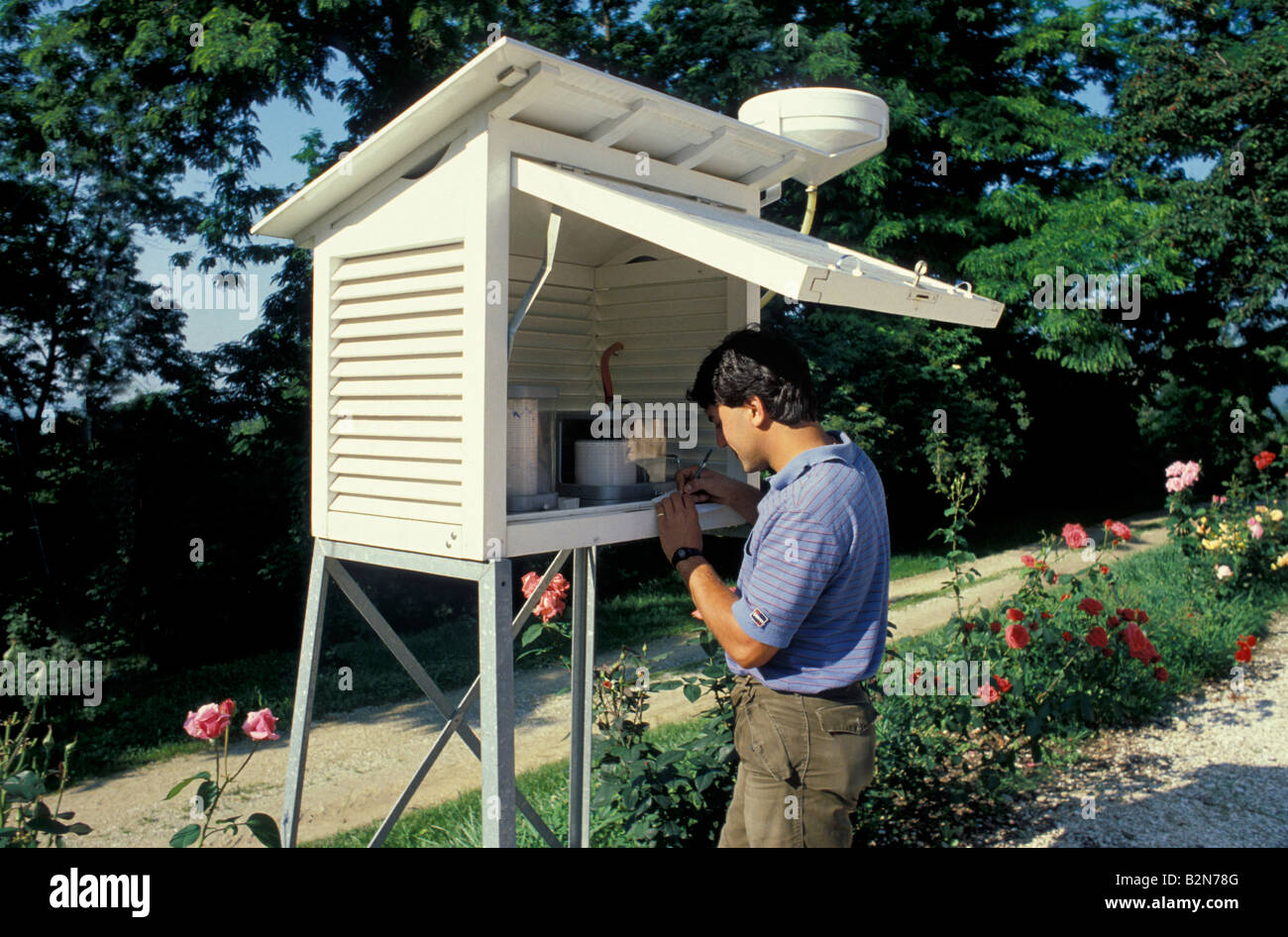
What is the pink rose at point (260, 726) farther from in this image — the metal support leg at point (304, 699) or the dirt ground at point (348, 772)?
the dirt ground at point (348, 772)

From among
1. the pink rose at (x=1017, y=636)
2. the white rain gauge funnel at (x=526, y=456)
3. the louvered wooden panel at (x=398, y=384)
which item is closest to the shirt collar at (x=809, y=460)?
the white rain gauge funnel at (x=526, y=456)

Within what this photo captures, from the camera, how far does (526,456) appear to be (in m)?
2.45

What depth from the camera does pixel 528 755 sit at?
5.58 meters

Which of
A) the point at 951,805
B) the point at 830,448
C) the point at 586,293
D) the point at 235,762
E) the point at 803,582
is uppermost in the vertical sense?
the point at 586,293

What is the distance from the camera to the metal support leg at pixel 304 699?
259cm

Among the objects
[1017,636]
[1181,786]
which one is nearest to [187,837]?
[1017,636]

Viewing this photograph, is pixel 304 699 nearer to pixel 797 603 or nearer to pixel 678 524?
pixel 678 524

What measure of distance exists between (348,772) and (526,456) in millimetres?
4014

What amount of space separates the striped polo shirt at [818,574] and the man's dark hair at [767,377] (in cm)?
13

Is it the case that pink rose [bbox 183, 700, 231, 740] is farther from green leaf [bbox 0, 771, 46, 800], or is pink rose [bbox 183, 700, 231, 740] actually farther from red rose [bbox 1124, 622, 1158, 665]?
red rose [bbox 1124, 622, 1158, 665]

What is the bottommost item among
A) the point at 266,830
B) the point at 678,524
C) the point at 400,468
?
the point at 266,830
